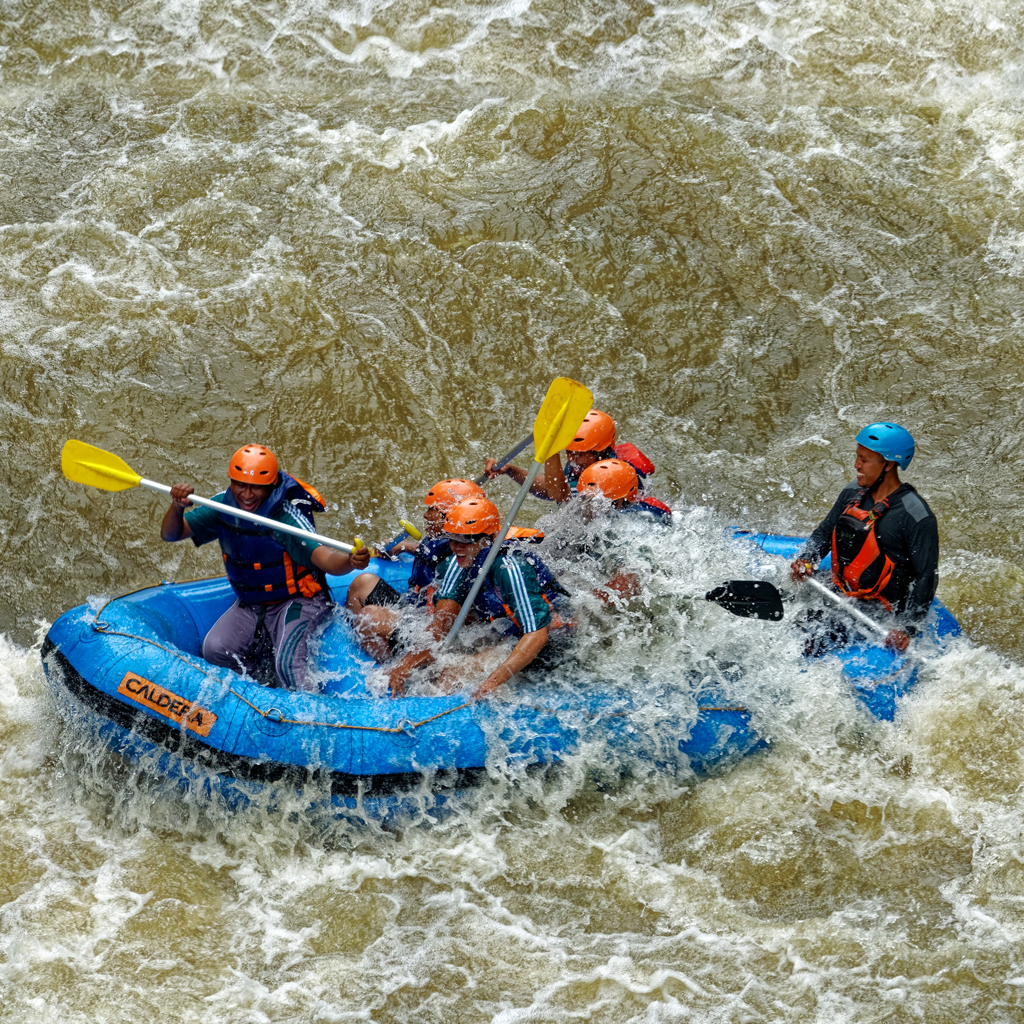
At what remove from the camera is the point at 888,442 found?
4926mm

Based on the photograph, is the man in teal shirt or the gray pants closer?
the man in teal shirt

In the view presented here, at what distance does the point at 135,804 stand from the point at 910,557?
364 centimetres

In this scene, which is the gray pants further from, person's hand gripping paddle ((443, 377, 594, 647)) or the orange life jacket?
the orange life jacket

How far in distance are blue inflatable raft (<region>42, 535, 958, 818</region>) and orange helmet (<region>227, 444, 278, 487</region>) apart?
0.83m

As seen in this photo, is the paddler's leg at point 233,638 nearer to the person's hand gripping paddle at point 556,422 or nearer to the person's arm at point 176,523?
the person's arm at point 176,523

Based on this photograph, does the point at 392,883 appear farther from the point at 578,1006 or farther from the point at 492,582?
the point at 492,582

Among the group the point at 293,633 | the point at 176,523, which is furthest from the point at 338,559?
the point at 176,523

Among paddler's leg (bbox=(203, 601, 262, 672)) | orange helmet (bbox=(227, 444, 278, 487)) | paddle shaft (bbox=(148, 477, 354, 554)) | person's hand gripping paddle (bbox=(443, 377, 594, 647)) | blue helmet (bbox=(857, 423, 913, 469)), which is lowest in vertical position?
paddler's leg (bbox=(203, 601, 262, 672))

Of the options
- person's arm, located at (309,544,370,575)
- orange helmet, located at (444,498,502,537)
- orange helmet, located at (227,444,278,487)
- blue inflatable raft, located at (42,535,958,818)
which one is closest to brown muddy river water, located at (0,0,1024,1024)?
blue inflatable raft, located at (42,535,958,818)

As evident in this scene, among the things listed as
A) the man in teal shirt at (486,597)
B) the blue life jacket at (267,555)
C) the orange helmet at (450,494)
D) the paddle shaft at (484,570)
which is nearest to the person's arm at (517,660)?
the man in teal shirt at (486,597)

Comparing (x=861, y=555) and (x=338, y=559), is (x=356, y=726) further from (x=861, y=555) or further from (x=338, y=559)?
(x=861, y=555)

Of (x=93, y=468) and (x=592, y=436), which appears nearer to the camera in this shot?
(x=93, y=468)

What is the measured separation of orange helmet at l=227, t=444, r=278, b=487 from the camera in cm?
521

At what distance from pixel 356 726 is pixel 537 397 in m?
3.58
